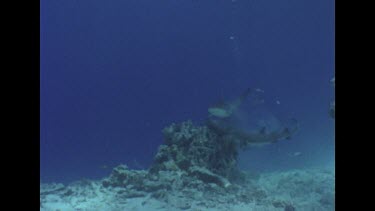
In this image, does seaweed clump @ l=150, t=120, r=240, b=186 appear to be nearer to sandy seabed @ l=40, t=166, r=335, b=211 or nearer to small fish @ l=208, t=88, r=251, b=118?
sandy seabed @ l=40, t=166, r=335, b=211

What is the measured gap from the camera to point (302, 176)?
579 inches

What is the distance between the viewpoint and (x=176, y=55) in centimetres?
5384

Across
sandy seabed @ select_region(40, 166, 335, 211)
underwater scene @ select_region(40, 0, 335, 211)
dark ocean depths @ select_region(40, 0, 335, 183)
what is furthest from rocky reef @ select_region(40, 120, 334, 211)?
dark ocean depths @ select_region(40, 0, 335, 183)

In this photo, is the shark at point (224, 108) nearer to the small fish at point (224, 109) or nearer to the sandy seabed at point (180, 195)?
the small fish at point (224, 109)

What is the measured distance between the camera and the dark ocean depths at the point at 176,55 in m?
48.6

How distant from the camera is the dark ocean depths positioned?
48625mm

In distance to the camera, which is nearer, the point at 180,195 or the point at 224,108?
the point at 180,195

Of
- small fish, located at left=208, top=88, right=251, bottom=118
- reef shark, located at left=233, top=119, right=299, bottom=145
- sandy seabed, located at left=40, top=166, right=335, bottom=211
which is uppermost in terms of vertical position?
small fish, located at left=208, top=88, right=251, bottom=118

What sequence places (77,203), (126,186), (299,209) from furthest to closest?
1. (126,186)
2. (77,203)
3. (299,209)

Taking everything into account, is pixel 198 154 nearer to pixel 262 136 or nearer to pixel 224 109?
pixel 224 109

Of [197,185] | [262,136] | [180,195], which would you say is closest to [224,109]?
[262,136]
